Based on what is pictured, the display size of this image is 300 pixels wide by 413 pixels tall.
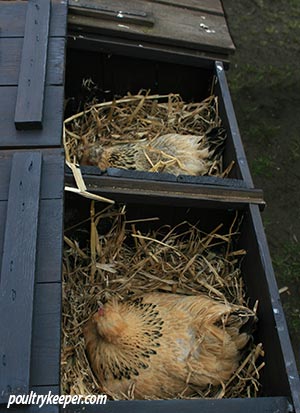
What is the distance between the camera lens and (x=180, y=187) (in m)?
1.97

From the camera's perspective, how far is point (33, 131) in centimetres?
170

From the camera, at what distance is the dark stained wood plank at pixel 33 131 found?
1674 mm

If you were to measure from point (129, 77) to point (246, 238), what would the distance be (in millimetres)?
1096

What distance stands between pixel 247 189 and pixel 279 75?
2547 mm

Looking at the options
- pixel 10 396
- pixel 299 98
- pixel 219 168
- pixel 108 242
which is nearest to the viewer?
pixel 10 396

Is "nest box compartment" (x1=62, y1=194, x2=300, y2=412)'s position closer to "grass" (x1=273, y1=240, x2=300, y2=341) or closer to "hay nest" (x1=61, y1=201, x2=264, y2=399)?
"hay nest" (x1=61, y1=201, x2=264, y2=399)

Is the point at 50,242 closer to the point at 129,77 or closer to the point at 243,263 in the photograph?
the point at 243,263

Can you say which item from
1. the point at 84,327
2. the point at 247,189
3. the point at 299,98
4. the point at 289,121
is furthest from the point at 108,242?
the point at 299,98

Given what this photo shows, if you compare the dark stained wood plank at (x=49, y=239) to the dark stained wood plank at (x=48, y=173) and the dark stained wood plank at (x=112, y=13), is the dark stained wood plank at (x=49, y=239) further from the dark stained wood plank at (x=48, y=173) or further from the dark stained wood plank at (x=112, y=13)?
the dark stained wood plank at (x=112, y=13)

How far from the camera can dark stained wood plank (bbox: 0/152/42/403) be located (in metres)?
1.23

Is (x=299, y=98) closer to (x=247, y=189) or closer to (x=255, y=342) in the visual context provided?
(x=247, y=189)

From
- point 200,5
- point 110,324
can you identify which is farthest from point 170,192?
point 200,5

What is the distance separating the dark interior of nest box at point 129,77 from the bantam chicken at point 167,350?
0.99 meters

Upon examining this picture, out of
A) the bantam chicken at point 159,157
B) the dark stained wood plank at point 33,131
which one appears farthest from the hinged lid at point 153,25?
the dark stained wood plank at point 33,131
